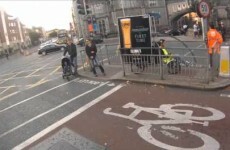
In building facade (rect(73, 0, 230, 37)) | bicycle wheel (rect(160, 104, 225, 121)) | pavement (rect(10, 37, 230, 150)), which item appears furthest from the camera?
building facade (rect(73, 0, 230, 37))

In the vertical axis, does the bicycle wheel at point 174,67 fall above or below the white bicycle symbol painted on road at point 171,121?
above

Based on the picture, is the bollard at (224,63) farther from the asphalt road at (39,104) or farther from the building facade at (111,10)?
the building facade at (111,10)

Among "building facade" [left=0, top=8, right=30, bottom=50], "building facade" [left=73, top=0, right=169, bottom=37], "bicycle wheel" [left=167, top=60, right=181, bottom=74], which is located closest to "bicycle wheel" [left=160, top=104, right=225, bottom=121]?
"bicycle wheel" [left=167, top=60, right=181, bottom=74]

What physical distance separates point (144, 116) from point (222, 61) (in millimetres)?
3840

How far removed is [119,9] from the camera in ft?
186

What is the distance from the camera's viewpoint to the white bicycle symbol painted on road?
5586 millimetres

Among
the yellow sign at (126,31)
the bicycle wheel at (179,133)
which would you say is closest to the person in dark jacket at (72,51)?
the yellow sign at (126,31)

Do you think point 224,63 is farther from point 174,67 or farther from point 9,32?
point 9,32

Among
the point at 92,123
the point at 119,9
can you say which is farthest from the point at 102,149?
the point at 119,9

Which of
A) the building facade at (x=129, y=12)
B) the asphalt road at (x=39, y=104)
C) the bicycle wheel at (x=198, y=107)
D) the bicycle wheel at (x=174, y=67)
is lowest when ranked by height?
the asphalt road at (x=39, y=104)

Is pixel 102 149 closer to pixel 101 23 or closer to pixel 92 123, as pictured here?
pixel 92 123

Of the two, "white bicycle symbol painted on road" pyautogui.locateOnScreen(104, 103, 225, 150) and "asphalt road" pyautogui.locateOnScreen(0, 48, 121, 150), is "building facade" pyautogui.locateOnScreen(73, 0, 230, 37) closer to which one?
"asphalt road" pyautogui.locateOnScreen(0, 48, 121, 150)

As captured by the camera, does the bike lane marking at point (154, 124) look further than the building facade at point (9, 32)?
No

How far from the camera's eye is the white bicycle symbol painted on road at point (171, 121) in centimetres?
559
